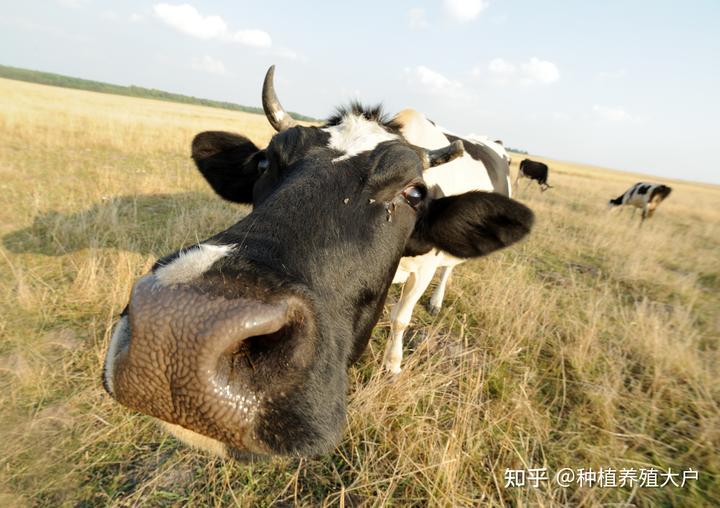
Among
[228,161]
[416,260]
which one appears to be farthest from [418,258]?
[228,161]

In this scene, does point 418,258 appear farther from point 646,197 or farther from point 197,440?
point 646,197

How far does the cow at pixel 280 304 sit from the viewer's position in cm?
113

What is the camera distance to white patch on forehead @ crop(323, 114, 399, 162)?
7.52 feet

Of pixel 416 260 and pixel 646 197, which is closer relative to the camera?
pixel 416 260

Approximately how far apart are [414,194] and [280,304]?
1.50m

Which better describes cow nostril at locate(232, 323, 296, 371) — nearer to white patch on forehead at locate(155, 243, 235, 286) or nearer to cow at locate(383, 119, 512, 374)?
white patch on forehead at locate(155, 243, 235, 286)

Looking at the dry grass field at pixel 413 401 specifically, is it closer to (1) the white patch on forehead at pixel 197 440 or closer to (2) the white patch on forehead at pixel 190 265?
(1) the white patch on forehead at pixel 197 440

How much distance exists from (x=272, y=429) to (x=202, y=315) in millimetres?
499

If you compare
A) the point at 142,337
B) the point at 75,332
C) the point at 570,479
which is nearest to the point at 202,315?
the point at 142,337

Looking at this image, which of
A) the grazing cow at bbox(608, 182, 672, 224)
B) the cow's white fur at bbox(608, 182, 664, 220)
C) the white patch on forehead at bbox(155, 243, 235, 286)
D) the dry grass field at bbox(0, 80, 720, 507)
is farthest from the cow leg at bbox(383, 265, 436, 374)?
the cow's white fur at bbox(608, 182, 664, 220)

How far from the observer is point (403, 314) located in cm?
370

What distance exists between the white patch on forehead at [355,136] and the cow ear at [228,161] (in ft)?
3.50

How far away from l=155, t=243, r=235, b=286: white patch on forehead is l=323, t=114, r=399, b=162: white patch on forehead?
1066 millimetres

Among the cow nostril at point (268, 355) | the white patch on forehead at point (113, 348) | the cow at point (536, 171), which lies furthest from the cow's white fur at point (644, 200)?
the white patch on forehead at point (113, 348)
